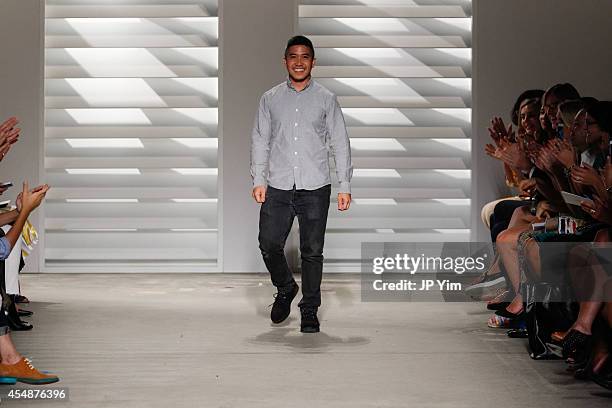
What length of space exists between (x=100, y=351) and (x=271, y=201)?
1148 millimetres

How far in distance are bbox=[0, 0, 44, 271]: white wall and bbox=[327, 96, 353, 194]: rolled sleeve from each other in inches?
124

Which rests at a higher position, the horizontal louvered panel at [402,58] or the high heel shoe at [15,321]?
the horizontal louvered panel at [402,58]

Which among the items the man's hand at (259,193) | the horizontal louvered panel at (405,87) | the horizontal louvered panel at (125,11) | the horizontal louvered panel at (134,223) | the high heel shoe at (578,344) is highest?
the horizontal louvered panel at (125,11)

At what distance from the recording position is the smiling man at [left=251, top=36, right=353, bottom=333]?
5316 mm

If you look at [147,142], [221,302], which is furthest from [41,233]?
[221,302]

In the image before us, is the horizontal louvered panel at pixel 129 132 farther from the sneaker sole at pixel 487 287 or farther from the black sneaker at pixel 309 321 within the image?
the black sneaker at pixel 309 321

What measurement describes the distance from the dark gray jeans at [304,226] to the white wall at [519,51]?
109 inches

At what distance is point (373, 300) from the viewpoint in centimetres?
659

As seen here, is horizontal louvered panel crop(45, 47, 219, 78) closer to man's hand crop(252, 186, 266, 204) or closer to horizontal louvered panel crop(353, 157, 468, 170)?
horizontal louvered panel crop(353, 157, 468, 170)

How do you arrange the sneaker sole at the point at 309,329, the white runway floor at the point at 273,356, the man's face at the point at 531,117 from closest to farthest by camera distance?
1. the white runway floor at the point at 273,356
2. the sneaker sole at the point at 309,329
3. the man's face at the point at 531,117

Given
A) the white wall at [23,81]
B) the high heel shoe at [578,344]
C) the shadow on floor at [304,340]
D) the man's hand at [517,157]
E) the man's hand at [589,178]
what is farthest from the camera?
the white wall at [23,81]

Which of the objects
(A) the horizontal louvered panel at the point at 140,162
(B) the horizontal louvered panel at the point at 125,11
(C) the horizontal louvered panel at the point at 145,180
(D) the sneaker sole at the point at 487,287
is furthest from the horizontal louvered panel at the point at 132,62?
(D) the sneaker sole at the point at 487,287

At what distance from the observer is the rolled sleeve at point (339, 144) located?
535 centimetres

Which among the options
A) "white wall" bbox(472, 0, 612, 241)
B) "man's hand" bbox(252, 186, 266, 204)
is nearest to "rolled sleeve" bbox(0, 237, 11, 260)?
"man's hand" bbox(252, 186, 266, 204)
